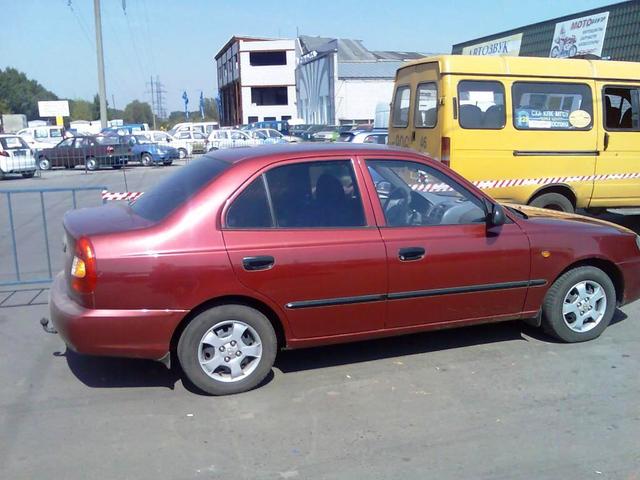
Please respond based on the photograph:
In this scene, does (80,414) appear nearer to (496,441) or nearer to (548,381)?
(496,441)

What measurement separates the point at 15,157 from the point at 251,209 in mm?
21586

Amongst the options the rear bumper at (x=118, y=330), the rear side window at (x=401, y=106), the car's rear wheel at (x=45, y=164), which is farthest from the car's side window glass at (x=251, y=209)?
the car's rear wheel at (x=45, y=164)

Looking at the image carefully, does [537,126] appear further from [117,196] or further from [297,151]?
[117,196]

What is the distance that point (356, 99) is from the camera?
153ft

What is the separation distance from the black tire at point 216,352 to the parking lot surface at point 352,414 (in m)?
0.09

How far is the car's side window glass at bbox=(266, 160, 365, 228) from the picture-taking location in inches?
167

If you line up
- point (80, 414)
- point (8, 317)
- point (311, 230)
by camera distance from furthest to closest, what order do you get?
1. point (8, 317)
2. point (311, 230)
3. point (80, 414)

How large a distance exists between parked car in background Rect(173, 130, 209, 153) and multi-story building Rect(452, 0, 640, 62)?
51.5 ft

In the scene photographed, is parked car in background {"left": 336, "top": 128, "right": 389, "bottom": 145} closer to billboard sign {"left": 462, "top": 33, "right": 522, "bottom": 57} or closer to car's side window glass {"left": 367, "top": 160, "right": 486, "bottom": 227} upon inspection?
billboard sign {"left": 462, "top": 33, "right": 522, "bottom": 57}

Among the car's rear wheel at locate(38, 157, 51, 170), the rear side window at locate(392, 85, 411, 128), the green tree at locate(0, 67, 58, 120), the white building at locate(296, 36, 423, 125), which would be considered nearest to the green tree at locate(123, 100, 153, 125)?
the green tree at locate(0, 67, 58, 120)

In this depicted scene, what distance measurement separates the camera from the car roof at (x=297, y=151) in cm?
436

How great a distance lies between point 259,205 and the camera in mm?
4184

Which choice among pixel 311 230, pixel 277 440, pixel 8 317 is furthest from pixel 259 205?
pixel 8 317

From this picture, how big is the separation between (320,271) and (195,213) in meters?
0.90
